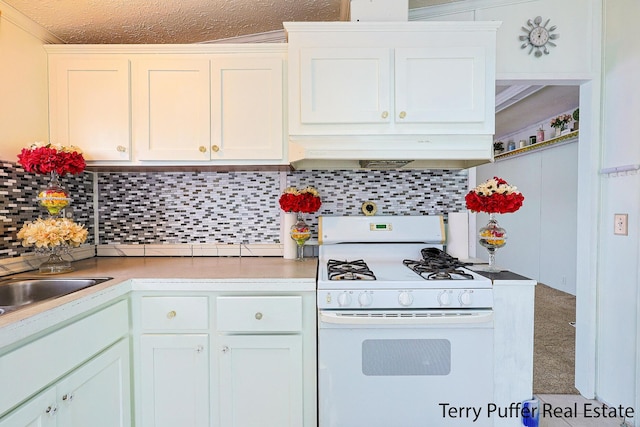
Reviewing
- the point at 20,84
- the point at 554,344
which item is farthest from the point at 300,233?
the point at 554,344

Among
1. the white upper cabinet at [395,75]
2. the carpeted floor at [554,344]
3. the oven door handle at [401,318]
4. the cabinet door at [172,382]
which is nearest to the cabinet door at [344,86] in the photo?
the white upper cabinet at [395,75]

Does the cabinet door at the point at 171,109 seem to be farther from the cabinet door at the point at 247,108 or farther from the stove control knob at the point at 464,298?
the stove control knob at the point at 464,298

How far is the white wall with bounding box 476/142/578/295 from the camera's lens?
4426 mm

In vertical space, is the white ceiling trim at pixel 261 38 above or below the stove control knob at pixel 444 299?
above

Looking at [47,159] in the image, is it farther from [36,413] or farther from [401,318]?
[401,318]

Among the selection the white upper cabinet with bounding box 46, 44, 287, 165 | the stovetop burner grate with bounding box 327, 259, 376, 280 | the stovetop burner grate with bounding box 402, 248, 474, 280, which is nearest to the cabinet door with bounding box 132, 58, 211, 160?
the white upper cabinet with bounding box 46, 44, 287, 165

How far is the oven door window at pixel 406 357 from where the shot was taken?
1496 millimetres

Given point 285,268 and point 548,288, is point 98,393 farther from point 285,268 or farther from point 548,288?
point 548,288

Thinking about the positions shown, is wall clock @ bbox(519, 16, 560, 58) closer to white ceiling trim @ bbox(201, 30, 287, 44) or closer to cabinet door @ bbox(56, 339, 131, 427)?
white ceiling trim @ bbox(201, 30, 287, 44)

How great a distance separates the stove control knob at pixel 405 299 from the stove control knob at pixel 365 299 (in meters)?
0.13

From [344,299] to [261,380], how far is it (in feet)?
1.83

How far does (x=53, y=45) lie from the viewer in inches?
73.7

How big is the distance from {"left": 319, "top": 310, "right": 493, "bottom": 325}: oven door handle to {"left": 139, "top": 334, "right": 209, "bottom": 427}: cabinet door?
64cm

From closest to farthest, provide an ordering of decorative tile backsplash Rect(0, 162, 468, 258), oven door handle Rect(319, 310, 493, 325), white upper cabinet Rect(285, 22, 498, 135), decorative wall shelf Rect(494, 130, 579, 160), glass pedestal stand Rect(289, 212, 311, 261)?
oven door handle Rect(319, 310, 493, 325)
white upper cabinet Rect(285, 22, 498, 135)
glass pedestal stand Rect(289, 212, 311, 261)
decorative tile backsplash Rect(0, 162, 468, 258)
decorative wall shelf Rect(494, 130, 579, 160)
